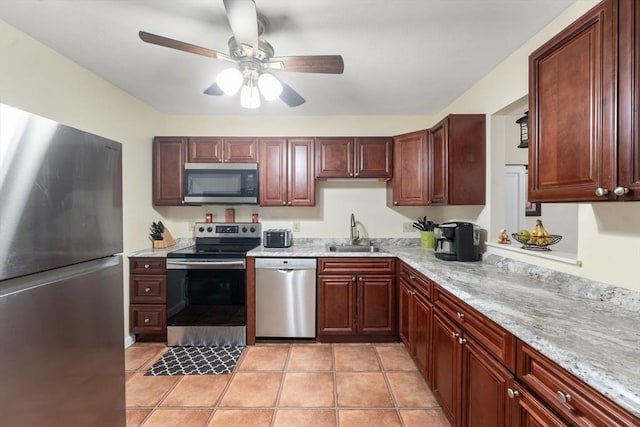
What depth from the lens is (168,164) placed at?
3.04 m

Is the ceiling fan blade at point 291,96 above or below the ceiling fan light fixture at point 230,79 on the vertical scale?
above

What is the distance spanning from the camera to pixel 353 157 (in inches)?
121

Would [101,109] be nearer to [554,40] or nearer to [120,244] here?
[120,244]

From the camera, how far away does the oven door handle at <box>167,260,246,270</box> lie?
261 cm

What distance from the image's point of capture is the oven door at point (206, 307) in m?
2.65

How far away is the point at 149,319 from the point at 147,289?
0.97 feet

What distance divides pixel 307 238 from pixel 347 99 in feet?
5.32

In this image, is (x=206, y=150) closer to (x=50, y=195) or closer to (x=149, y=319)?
(x=149, y=319)

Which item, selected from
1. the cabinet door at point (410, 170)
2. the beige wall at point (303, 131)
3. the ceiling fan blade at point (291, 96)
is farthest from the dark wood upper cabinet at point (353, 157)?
the ceiling fan blade at point (291, 96)

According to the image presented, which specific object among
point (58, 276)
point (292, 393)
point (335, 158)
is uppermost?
point (335, 158)

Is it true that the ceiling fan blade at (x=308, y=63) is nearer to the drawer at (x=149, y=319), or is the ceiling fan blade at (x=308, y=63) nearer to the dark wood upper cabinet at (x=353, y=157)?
the dark wood upper cabinet at (x=353, y=157)

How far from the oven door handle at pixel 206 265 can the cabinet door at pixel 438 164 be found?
6.36 feet

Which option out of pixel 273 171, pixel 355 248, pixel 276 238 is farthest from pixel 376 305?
pixel 273 171

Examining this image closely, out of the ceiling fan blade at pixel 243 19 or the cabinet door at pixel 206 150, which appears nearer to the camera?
the ceiling fan blade at pixel 243 19
